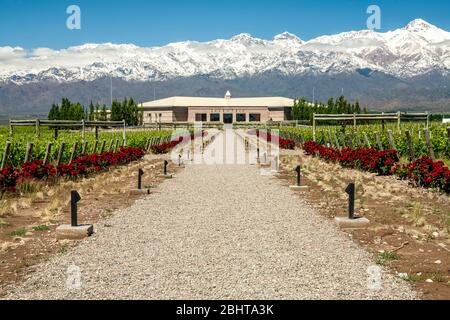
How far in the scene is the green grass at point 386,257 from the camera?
9.10 meters

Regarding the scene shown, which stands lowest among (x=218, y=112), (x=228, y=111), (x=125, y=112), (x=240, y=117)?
(x=240, y=117)

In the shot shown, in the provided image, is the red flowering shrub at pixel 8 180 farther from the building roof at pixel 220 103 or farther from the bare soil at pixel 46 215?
the building roof at pixel 220 103

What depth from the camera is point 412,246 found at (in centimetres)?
1036

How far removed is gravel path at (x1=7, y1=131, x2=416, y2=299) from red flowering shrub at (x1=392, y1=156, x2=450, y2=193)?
4282 mm

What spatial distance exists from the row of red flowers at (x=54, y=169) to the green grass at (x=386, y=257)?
37.6ft

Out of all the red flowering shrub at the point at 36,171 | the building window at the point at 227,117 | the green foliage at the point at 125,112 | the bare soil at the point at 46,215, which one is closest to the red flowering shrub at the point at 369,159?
the bare soil at the point at 46,215

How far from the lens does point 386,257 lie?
944 cm

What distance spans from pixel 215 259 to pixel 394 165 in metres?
15.7

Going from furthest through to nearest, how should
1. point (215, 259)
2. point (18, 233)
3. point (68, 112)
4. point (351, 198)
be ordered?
1. point (68, 112)
2. point (351, 198)
3. point (18, 233)
4. point (215, 259)

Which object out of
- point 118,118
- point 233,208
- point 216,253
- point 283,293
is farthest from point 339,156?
point 118,118

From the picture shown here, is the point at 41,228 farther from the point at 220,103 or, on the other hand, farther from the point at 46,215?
the point at 220,103

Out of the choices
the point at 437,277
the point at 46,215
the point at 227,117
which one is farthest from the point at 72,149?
the point at 227,117

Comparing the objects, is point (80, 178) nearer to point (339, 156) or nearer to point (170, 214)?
point (170, 214)

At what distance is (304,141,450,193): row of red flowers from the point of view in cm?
1692
